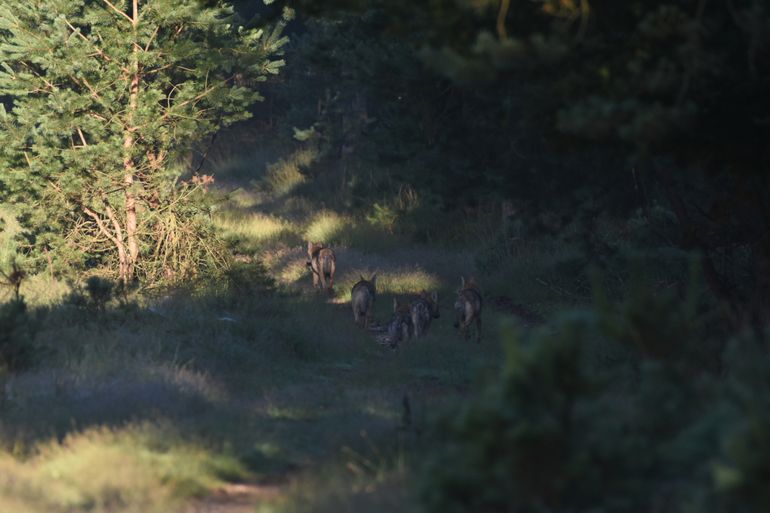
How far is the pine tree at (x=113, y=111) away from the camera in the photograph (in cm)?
1612

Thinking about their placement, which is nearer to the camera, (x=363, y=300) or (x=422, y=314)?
(x=422, y=314)

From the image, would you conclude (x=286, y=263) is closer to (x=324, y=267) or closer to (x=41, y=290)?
(x=324, y=267)

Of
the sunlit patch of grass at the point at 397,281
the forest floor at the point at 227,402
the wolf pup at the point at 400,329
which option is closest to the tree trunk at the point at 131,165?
the forest floor at the point at 227,402

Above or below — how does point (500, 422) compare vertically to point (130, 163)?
below

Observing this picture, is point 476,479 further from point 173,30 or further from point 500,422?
point 173,30

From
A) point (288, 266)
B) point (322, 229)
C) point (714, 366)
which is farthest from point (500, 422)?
point (322, 229)

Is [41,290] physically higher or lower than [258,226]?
lower

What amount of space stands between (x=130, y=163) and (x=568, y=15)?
35.8ft

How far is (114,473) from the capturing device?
279 inches

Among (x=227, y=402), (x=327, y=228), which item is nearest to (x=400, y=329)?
(x=227, y=402)

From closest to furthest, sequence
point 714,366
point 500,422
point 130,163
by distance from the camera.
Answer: point 500,422
point 714,366
point 130,163

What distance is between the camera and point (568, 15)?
24.7 ft

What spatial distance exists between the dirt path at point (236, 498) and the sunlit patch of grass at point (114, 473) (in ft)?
0.30

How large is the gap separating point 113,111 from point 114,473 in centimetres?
1063
